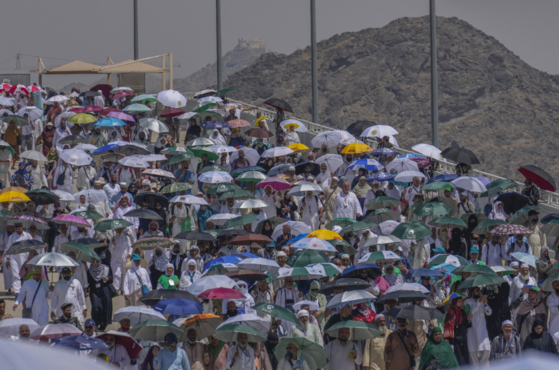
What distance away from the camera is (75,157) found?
63.0ft

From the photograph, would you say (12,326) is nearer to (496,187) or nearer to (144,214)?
(144,214)

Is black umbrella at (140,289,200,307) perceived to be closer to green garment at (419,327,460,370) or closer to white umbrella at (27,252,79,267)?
white umbrella at (27,252,79,267)

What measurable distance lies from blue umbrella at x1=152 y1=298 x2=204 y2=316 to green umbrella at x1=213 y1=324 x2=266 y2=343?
613 mm

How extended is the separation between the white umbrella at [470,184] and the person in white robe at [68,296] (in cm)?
820

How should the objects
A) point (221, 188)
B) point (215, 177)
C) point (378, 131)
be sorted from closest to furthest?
1. point (221, 188)
2. point (215, 177)
3. point (378, 131)

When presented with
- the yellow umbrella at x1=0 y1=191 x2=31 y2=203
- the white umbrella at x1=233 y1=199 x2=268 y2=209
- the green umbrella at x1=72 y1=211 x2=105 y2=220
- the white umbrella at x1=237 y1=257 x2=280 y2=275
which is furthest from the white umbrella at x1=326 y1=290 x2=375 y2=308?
the yellow umbrella at x1=0 y1=191 x2=31 y2=203

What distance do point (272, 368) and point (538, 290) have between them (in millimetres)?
3749

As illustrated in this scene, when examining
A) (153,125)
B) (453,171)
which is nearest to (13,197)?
(153,125)

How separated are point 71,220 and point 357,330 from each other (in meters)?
5.92

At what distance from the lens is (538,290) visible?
1208 centimetres

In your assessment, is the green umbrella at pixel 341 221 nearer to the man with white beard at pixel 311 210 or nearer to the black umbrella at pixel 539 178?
the man with white beard at pixel 311 210

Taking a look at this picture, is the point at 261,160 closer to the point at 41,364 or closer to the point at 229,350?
the point at 229,350

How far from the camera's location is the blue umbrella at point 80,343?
930 centimetres

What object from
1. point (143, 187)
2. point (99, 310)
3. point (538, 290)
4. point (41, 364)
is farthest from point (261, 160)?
point (41, 364)
